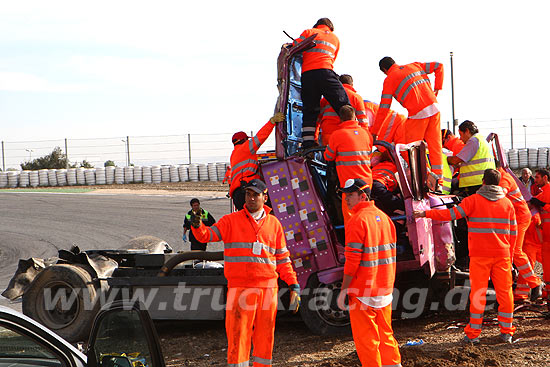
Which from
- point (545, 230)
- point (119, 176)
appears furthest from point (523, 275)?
point (119, 176)

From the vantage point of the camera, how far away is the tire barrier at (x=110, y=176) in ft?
105

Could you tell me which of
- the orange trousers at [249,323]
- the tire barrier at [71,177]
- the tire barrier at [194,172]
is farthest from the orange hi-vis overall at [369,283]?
the tire barrier at [71,177]

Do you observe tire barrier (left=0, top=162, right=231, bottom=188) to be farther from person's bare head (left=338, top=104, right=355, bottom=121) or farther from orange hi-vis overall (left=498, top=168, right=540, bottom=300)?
person's bare head (left=338, top=104, right=355, bottom=121)

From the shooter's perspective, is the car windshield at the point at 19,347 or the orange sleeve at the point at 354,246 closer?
the car windshield at the point at 19,347

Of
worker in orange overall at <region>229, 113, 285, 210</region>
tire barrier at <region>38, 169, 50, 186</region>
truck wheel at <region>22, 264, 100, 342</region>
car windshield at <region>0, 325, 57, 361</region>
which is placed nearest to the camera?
car windshield at <region>0, 325, 57, 361</region>

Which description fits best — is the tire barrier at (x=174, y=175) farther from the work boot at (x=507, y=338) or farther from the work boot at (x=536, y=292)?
the work boot at (x=507, y=338)

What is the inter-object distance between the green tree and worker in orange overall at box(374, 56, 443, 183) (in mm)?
29418

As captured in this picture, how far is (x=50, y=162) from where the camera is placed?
3831cm

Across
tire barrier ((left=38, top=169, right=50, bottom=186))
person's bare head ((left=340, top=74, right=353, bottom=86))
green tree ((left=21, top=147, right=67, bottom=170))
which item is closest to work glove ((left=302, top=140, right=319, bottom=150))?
person's bare head ((left=340, top=74, right=353, bottom=86))

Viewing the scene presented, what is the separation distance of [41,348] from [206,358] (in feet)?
13.0

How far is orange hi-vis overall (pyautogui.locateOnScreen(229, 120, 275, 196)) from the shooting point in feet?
26.8

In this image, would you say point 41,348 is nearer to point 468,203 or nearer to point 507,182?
point 468,203

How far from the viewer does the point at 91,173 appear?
32.1 metres

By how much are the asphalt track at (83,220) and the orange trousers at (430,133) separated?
7433 millimetres
